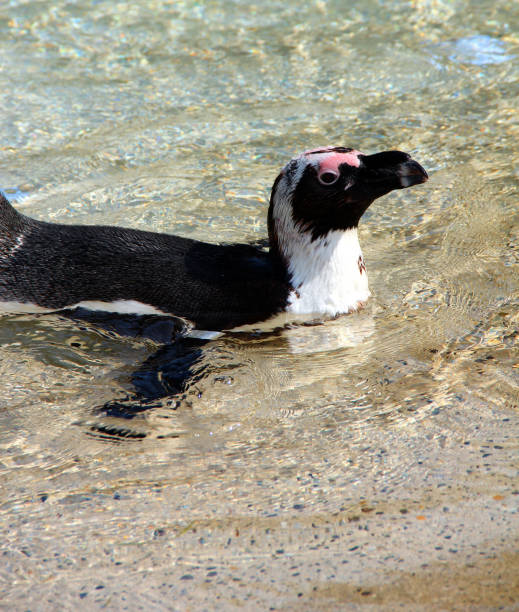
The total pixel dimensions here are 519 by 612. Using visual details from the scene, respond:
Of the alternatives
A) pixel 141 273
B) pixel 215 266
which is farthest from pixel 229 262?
pixel 141 273

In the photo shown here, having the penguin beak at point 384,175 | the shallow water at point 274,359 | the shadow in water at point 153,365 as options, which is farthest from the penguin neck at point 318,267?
the shadow in water at point 153,365

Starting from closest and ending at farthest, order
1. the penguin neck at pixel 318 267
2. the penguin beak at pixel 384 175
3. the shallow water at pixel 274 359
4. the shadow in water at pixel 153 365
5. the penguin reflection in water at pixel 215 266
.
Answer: the shallow water at pixel 274 359
the shadow in water at pixel 153 365
the penguin beak at pixel 384 175
the penguin reflection in water at pixel 215 266
the penguin neck at pixel 318 267

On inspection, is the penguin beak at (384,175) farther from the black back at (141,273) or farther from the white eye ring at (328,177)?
the black back at (141,273)

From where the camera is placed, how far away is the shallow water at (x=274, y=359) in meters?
2.77

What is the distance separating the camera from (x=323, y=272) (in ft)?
13.8

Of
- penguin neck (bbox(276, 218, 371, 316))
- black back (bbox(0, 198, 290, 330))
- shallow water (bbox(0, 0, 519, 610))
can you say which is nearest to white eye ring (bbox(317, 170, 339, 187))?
penguin neck (bbox(276, 218, 371, 316))

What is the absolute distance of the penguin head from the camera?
3932 mm

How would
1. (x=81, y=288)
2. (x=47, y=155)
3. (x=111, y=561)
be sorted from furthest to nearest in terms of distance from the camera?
(x=47, y=155) < (x=81, y=288) < (x=111, y=561)

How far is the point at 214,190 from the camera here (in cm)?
575

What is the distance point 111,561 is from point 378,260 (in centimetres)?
273

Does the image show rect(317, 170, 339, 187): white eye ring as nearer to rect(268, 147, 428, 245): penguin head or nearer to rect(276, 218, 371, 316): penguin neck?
rect(268, 147, 428, 245): penguin head

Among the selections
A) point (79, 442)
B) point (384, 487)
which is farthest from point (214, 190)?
point (384, 487)

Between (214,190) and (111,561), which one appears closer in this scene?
(111,561)

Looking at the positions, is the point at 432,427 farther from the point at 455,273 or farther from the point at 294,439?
the point at 455,273
